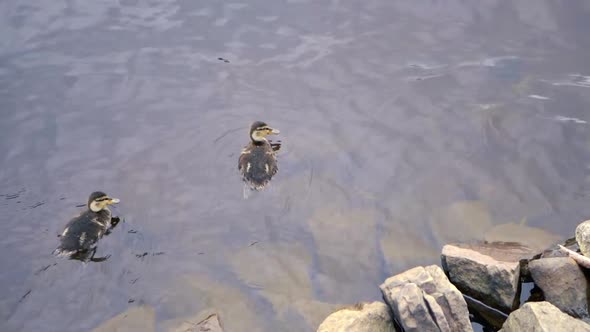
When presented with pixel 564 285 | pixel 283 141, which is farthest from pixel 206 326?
pixel 564 285

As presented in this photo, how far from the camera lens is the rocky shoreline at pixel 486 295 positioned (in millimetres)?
4758

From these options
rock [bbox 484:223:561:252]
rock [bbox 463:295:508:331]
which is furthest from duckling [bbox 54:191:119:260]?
rock [bbox 484:223:561:252]

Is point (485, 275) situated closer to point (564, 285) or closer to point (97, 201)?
point (564, 285)

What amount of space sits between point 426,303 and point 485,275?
815 mm

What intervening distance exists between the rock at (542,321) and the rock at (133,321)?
3124 millimetres

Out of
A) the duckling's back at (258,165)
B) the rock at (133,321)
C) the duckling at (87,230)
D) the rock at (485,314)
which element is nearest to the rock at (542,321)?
the rock at (485,314)

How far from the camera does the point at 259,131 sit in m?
7.55

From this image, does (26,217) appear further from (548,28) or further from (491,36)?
(548,28)

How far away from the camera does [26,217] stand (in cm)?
675

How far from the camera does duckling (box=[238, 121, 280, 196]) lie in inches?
279

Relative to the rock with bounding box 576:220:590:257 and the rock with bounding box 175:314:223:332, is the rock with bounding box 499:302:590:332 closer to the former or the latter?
the rock with bounding box 576:220:590:257

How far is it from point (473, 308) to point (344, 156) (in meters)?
2.71

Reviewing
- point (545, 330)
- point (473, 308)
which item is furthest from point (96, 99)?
point (545, 330)

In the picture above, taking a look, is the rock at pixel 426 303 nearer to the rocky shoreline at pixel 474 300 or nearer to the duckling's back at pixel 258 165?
the rocky shoreline at pixel 474 300
